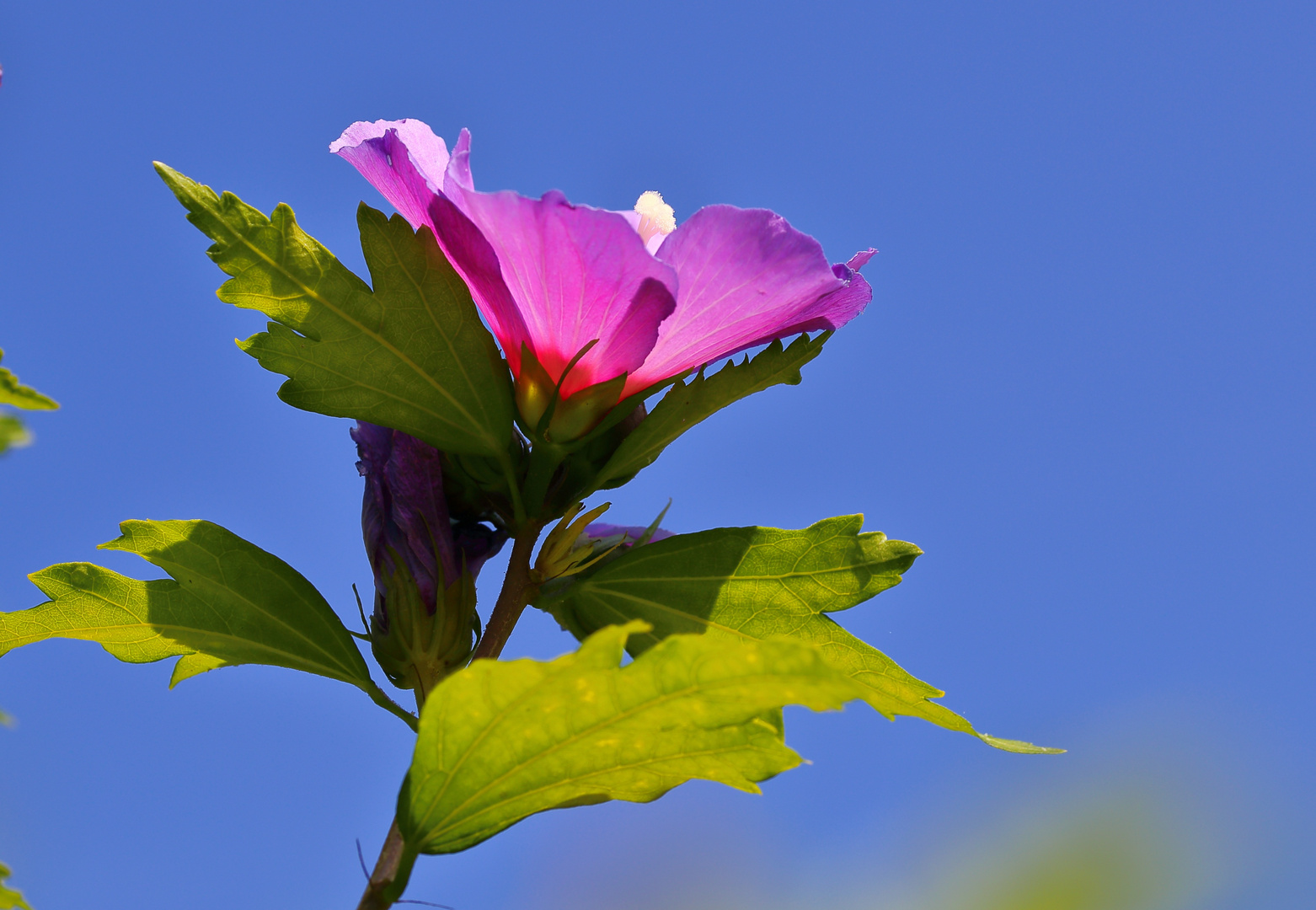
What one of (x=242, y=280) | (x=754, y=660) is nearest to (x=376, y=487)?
(x=242, y=280)

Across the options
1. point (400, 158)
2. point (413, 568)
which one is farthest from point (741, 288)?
point (413, 568)

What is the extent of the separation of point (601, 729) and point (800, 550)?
398mm

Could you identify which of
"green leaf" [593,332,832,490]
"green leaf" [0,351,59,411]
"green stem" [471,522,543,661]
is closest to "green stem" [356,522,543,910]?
"green stem" [471,522,543,661]

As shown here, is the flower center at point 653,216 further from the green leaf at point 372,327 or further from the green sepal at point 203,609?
the green sepal at point 203,609

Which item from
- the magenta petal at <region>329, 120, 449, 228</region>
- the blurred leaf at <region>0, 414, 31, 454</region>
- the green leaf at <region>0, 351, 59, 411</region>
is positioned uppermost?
the magenta petal at <region>329, 120, 449, 228</region>

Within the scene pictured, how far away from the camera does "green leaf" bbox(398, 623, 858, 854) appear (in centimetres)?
82

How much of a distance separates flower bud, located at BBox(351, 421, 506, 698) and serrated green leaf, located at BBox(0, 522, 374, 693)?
0.05 meters

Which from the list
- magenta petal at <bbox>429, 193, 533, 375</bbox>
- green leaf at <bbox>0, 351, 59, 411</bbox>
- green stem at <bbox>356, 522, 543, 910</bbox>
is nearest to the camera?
green leaf at <bbox>0, 351, 59, 411</bbox>

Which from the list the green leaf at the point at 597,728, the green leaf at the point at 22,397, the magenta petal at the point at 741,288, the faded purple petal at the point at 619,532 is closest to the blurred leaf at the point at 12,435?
the green leaf at the point at 22,397

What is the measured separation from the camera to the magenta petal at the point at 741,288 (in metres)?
1.08

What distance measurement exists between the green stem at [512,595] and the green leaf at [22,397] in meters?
0.65

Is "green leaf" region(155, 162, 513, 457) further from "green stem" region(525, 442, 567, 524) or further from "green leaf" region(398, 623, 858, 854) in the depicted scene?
"green leaf" region(398, 623, 858, 854)

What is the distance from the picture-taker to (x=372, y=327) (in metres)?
1.17

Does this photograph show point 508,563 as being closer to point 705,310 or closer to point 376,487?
point 376,487
